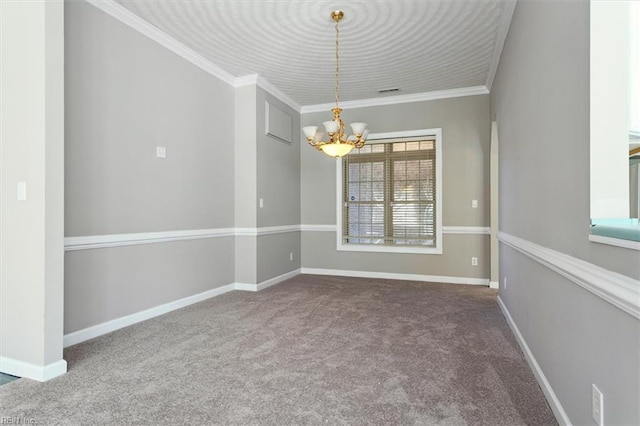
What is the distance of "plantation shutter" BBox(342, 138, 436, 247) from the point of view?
5445mm

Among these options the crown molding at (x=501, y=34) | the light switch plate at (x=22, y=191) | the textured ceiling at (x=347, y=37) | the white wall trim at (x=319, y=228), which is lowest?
the white wall trim at (x=319, y=228)

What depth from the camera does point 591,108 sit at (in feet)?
4.43

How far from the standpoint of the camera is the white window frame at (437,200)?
5.27 m

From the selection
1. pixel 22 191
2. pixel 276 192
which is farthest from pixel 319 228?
pixel 22 191

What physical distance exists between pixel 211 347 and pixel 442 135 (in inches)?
168

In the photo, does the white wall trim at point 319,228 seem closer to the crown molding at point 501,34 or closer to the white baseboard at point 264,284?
the white baseboard at point 264,284

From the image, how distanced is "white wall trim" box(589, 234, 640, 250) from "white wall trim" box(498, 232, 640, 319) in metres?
0.09

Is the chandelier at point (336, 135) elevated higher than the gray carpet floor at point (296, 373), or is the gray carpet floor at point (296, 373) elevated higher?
the chandelier at point (336, 135)

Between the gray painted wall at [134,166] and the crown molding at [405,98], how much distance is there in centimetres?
182

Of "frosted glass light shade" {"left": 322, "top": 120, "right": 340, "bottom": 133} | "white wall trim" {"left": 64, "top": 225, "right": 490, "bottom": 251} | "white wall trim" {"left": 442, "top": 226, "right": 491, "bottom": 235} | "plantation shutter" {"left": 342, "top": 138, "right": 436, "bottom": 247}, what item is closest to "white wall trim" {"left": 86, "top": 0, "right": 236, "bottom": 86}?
"frosted glass light shade" {"left": 322, "top": 120, "right": 340, "bottom": 133}

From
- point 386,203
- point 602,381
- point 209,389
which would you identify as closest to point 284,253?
point 386,203

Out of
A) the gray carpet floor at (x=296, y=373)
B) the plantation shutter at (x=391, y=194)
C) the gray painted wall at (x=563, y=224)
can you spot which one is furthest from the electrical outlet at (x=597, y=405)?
the plantation shutter at (x=391, y=194)

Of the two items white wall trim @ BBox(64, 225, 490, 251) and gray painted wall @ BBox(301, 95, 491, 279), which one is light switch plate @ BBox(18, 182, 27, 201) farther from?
gray painted wall @ BBox(301, 95, 491, 279)

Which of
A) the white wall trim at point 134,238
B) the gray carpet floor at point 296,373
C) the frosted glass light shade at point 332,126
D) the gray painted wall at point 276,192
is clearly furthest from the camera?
the gray painted wall at point 276,192
